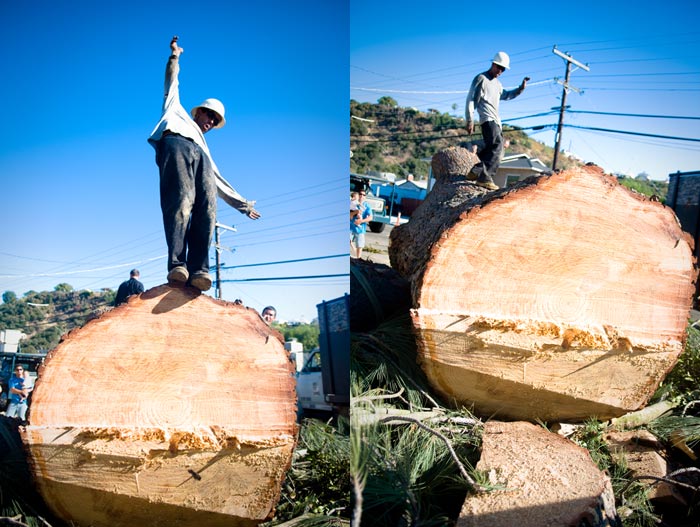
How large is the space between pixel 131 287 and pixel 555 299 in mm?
1284

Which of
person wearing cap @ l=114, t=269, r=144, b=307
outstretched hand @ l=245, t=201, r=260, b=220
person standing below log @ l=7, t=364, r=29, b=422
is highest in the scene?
outstretched hand @ l=245, t=201, r=260, b=220

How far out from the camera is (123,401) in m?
1.52

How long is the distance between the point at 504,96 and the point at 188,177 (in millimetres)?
1899

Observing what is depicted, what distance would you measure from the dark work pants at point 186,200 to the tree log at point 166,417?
105mm

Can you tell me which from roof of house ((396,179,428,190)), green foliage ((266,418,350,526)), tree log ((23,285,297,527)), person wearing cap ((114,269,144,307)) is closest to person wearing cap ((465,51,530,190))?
green foliage ((266,418,350,526))

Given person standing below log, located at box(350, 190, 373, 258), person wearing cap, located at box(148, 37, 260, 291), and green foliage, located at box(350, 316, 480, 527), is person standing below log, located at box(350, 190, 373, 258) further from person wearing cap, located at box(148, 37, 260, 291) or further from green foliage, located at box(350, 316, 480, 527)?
person wearing cap, located at box(148, 37, 260, 291)

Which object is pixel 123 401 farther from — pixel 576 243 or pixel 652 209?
pixel 652 209

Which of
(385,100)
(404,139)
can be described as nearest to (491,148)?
(385,100)

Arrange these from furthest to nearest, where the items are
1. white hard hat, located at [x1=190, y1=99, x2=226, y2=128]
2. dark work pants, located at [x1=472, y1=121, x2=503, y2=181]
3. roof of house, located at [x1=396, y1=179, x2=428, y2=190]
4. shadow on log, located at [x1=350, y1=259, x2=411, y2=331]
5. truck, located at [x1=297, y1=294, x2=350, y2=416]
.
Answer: roof of house, located at [x1=396, y1=179, x2=428, y2=190] → dark work pants, located at [x1=472, y1=121, x2=503, y2=181] → truck, located at [x1=297, y1=294, x2=350, y2=416] → shadow on log, located at [x1=350, y1=259, x2=411, y2=331] → white hard hat, located at [x1=190, y1=99, x2=226, y2=128]

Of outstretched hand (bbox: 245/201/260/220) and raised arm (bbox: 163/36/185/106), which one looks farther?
outstretched hand (bbox: 245/201/260/220)

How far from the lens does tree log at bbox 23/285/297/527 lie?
1500 millimetres

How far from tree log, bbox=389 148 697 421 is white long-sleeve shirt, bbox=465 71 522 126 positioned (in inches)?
36.5

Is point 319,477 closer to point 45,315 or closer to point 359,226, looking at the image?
point 45,315

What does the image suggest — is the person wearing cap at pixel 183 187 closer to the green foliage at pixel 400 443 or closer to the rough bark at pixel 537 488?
the green foliage at pixel 400 443
